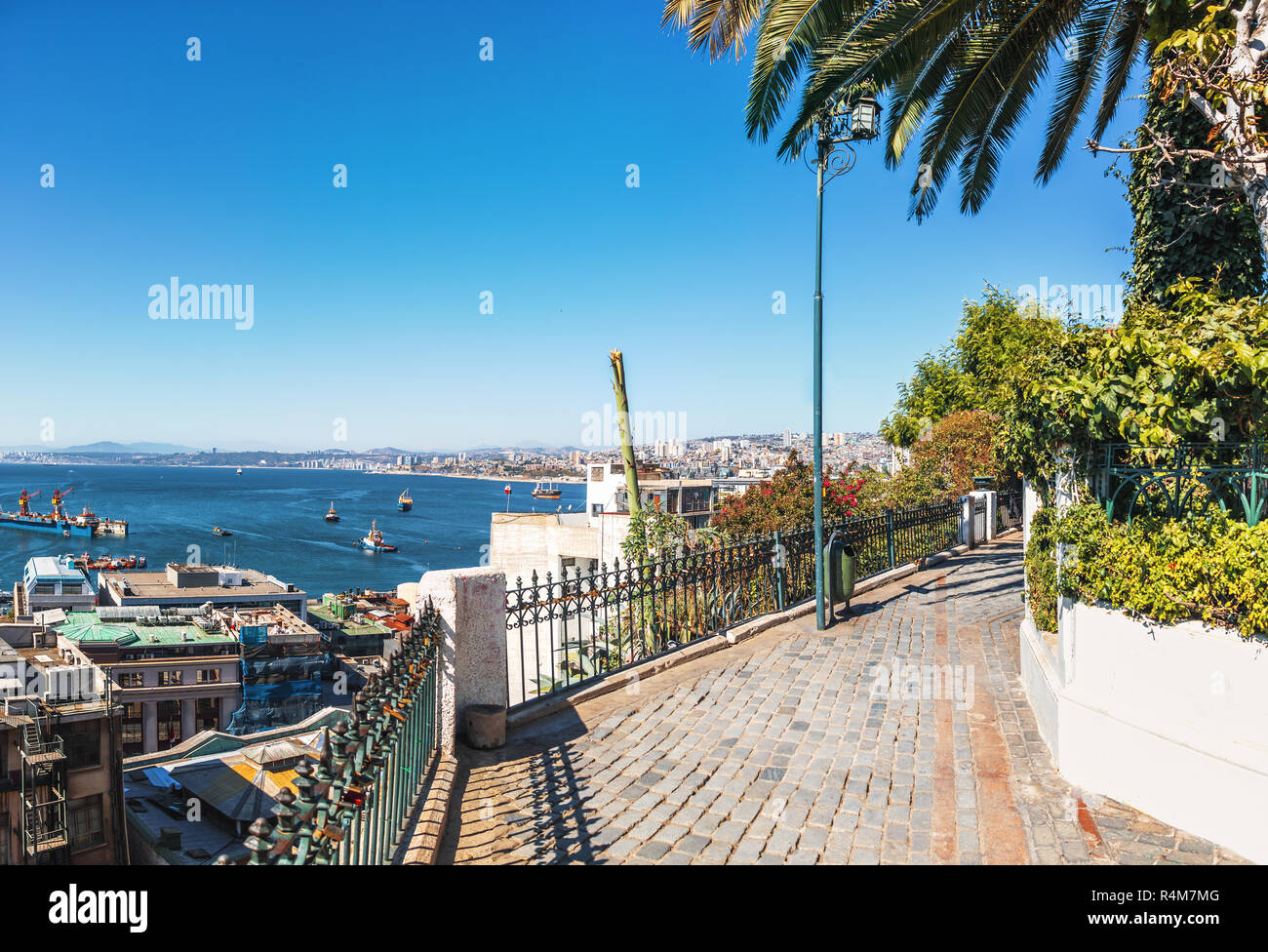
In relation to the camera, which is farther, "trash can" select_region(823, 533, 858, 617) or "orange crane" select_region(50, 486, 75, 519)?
"orange crane" select_region(50, 486, 75, 519)

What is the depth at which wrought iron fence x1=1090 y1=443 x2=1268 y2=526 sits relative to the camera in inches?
166

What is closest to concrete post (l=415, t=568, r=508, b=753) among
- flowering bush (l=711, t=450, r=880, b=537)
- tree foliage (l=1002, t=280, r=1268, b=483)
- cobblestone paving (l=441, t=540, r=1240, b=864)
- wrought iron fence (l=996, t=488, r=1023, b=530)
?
cobblestone paving (l=441, t=540, r=1240, b=864)

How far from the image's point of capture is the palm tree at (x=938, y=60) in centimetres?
751

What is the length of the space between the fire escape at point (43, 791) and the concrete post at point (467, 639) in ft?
63.8

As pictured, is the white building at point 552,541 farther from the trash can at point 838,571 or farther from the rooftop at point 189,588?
the rooftop at point 189,588

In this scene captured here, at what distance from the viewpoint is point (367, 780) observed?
2.96 meters

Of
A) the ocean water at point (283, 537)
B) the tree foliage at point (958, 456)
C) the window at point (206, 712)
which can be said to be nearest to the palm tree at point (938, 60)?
the tree foliage at point (958, 456)

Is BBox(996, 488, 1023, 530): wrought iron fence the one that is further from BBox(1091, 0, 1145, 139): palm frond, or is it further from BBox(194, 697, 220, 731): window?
BBox(194, 697, 220, 731): window

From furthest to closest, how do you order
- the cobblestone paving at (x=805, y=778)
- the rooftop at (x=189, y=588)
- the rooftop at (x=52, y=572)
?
1. the rooftop at (x=189, y=588)
2. the rooftop at (x=52, y=572)
3. the cobblestone paving at (x=805, y=778)

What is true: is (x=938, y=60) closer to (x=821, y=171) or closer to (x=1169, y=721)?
(x=821, y=171)

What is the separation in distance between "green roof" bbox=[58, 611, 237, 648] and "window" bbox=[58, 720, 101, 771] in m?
15.5

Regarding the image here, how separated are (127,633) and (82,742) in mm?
17622

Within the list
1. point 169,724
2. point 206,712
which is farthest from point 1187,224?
point 169,724

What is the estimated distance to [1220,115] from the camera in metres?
5.73
